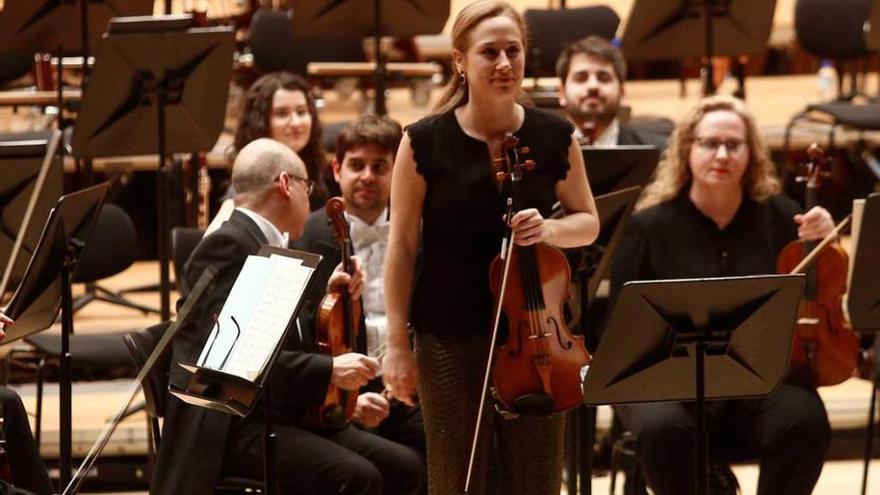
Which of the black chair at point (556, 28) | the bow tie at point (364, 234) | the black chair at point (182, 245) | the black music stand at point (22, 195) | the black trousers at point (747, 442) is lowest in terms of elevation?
the black trousers at point (747, 442)

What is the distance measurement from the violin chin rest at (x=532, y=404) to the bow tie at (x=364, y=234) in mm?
1225

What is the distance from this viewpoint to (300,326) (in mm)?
4039

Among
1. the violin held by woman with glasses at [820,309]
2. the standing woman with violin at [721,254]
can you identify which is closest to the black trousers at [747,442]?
the standing woman with violin at [721,254]

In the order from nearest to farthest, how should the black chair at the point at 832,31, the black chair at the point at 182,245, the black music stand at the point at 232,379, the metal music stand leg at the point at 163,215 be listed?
the black music stand at the point at 232,379 < the black chair at the point at 182,245 < the metal music stand leg at the point at 163,215 < the black chair at the point at 832,31

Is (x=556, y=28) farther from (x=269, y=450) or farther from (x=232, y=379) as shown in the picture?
(x=232, y=379)

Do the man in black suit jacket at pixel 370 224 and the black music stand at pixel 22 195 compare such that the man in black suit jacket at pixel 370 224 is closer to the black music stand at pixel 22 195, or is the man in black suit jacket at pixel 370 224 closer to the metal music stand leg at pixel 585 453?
the metal music stand leg at pixel 585 453

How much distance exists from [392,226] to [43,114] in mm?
3993

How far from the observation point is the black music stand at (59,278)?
3.78m

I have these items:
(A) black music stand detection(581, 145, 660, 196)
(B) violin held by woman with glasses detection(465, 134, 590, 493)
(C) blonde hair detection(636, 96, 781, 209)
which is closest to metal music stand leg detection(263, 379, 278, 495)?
(B) violin held by woman with glasses detection(465, 134, 590, 493)

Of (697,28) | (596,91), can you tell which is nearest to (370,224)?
(596,91)

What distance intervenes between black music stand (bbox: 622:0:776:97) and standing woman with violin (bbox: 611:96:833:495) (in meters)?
Answer: 1.43

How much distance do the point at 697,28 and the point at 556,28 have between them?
88cm

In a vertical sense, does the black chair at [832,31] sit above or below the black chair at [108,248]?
above

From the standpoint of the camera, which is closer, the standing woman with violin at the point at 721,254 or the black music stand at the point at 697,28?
the standing woman with violin at the point at 721,254
